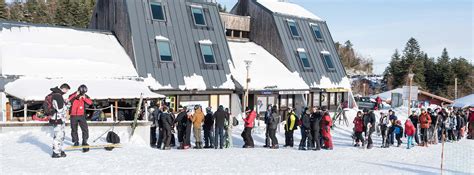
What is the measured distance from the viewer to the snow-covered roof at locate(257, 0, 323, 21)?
98.3ft

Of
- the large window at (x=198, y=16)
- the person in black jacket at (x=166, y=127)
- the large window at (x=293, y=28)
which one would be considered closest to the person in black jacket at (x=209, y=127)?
the person in black jacket at (x=166, y=127)

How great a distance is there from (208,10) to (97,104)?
929cm

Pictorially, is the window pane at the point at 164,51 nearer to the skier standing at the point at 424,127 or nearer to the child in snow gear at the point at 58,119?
the child in snow gear at the point at 58,119

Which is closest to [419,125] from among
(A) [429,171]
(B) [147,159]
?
(A) [429,171]

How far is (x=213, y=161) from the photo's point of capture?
1086 centimetres

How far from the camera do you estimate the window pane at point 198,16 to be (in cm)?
2375

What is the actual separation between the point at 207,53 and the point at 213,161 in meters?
12.6

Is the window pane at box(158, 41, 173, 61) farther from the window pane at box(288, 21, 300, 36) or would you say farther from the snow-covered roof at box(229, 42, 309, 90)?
the window pane at box(288, 21, 300, 36)

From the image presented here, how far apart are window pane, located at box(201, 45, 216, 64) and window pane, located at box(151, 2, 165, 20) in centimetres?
268

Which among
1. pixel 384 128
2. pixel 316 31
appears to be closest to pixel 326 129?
pixel 384 128

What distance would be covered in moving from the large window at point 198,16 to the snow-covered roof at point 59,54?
4.61 m

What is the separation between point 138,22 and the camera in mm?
21266

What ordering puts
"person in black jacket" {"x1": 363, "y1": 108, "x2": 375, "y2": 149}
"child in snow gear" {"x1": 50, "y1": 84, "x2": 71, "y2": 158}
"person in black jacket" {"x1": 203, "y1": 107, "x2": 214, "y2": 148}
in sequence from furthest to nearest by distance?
"person in black jacket" {"x1": 363, "y1": 108, "x2": 375, "y2": 149}, "person in black jacket" {"x1": 203, "y1": 107, "x2": 214, "y2": 148}, "child in snow gear" {"x1": 50, "y1": 84, "x2": 71, "y2": 158}

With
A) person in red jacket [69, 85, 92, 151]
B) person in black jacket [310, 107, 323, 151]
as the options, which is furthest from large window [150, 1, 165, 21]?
person in red jacket [69, 85, 92, 151]
